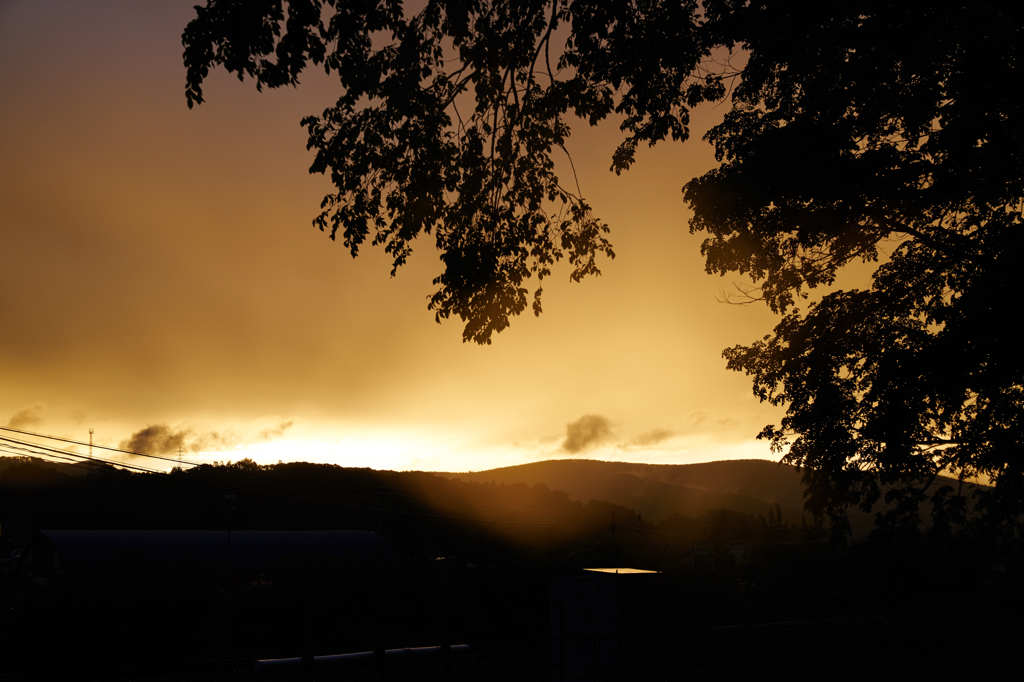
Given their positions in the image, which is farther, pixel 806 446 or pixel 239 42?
pixel 806 446

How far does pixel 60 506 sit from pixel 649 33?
9355cm

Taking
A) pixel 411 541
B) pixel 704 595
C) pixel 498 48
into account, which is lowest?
pixel 704 595

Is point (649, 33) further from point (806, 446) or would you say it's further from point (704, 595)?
point (704, 595)

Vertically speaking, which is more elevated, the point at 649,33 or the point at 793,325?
the point at 649,33

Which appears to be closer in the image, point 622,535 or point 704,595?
point 704,595

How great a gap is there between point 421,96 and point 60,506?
91.7 m

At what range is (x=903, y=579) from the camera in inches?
578

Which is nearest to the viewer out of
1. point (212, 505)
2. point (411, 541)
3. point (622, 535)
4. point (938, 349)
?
point (938, 349)

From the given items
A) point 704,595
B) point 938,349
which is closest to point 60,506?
point 704,595

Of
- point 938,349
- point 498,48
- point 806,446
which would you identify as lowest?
point 806,446

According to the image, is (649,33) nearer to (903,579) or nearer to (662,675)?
(903,579)

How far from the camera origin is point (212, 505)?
256 feet

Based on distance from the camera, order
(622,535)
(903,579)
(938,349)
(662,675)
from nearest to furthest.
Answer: (938,349) → (903,579) → (662,675) → (622,535)

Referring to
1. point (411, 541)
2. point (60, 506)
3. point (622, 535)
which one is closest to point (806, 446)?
point (411, 541)
